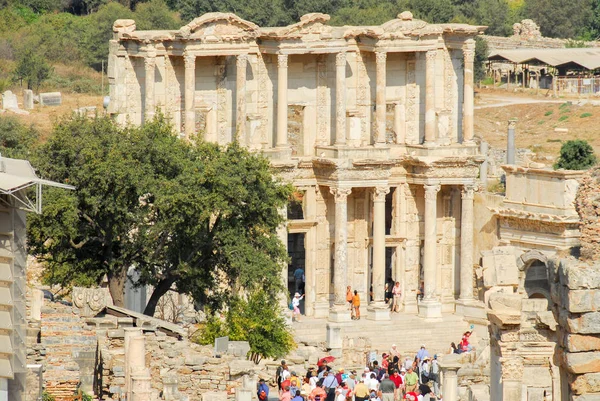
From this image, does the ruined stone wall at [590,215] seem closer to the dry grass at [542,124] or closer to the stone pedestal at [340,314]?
the stone pedestal at [340,314]

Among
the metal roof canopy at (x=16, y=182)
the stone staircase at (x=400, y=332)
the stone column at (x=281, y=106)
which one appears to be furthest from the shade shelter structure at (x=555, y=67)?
the metal roof canopy at (x=16, y=182)

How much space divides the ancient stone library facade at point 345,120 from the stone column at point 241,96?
4cm

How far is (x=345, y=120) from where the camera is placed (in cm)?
5681

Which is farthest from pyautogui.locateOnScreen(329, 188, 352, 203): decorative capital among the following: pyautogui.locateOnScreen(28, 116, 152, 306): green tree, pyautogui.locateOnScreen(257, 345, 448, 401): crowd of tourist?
pyautogui.locateOnScreen(257, 345, 448, 401): crowd of tourist

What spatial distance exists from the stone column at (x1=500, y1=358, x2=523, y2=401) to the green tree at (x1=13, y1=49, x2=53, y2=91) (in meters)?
57.7

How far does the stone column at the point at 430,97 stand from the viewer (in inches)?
2266

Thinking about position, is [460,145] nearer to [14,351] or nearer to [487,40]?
[14,351]

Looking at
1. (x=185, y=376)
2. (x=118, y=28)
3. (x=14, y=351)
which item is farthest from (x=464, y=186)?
(x=14, y=351)

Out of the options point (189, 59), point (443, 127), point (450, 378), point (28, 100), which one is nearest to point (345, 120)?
point (443, 127)

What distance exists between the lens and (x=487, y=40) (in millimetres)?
102562

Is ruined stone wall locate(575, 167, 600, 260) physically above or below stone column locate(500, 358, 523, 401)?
above

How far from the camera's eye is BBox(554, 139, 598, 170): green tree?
6988cm

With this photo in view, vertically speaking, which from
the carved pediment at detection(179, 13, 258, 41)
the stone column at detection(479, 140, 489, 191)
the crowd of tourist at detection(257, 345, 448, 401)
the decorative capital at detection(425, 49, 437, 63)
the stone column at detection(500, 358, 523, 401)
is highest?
the carved pediment at detection(179, 13, 258, 41)

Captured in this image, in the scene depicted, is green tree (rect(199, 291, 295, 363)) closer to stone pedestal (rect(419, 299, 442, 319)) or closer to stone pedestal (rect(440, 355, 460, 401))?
stone pedestal (rect(440, 355, 460, 401))
